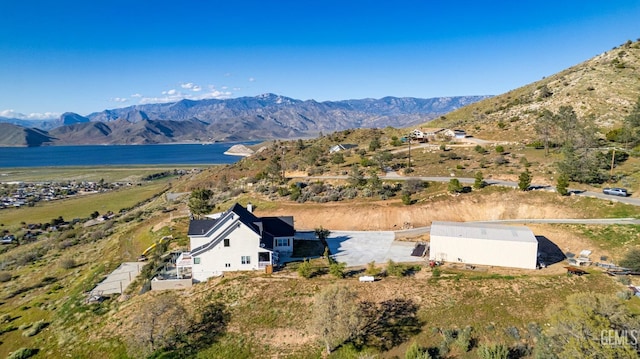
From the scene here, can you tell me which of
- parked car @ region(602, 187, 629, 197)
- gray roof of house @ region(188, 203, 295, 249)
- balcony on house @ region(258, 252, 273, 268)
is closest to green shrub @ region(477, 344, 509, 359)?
balcony on house @ region(258, 252, 273, 268)

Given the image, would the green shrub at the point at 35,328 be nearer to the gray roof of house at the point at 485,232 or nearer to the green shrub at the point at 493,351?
the green shrub at the point at 493,351

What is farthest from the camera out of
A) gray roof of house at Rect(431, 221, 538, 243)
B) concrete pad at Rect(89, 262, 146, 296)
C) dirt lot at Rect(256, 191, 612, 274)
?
dirt lot at Rect(256, 191, 612, 274)

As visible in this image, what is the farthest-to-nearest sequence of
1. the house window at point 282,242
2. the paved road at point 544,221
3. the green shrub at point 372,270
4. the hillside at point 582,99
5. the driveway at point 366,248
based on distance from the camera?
the hillside at point 582,99
the paved road at point 544,221
the house window at point 282,242
the driveway at point 366,248
the green shrub at point 372,270

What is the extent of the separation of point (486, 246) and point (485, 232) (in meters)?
1.94

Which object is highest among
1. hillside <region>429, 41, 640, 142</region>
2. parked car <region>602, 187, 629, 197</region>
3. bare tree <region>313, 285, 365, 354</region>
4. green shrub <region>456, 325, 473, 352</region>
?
hillside <region>429, 41, 640, 142</region>

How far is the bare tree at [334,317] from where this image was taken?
80.3ft

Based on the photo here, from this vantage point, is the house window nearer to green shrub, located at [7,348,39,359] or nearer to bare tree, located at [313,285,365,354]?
bare tree, located at [313,285,365,354]

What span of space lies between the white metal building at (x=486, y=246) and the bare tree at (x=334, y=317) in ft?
46.1

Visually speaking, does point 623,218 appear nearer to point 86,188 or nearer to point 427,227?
point 427,227

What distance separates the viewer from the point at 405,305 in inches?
1141

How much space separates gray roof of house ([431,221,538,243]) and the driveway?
3.77 m

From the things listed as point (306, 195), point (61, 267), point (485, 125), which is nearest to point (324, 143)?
point (485, 125)

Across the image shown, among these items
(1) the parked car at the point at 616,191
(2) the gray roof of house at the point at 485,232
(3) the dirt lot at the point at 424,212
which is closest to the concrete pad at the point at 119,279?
(3) the dirt lot at the point at 424,212

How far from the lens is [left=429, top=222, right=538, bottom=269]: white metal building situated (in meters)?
33.7
